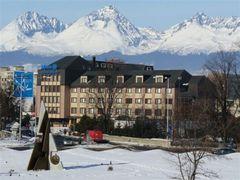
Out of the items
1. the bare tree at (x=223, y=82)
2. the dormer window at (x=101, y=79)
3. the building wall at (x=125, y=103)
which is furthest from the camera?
the dormer window at (x=101, y=79)

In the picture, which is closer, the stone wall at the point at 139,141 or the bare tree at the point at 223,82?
the stone wall at the point at 139,141

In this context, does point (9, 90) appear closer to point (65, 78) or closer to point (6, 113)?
point (6, 113)

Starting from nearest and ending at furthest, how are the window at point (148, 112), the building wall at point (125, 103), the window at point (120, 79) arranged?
the building wall at point (125, 103)
the window at point (148, 112)
the window at point (120, 79)

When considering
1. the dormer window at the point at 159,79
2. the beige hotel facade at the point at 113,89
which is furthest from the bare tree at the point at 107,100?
the dormer window at the point at 159,79

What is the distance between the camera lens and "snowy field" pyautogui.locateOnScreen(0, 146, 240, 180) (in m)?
39.3

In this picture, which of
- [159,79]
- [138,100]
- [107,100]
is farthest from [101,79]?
[107,100]

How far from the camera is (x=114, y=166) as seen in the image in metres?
45.6

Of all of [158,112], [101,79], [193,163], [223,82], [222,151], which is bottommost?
[222,151]

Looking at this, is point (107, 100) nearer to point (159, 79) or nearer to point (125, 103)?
point (159, 79)

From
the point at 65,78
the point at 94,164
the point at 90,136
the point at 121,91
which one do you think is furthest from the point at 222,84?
the point at 65,78

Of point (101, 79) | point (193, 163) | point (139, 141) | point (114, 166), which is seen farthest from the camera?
point (101, 79)

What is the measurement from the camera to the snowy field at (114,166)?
129 ft

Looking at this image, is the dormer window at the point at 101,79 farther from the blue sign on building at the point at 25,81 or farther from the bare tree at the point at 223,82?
the blue sign on building at the point at 25,81

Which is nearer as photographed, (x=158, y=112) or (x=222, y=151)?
(x=222, y=151)
